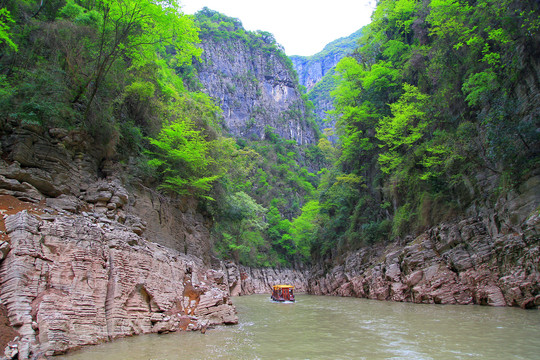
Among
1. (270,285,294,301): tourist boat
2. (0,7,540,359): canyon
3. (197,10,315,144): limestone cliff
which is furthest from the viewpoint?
(197,10,315,144): limestone cliff

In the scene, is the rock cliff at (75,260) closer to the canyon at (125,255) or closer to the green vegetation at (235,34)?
the canyon at (125,255)

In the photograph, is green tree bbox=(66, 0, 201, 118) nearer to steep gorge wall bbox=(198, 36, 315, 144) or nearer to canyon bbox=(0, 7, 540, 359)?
canyon bbox=(0, 7, 540, 359)

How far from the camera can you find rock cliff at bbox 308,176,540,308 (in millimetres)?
12070

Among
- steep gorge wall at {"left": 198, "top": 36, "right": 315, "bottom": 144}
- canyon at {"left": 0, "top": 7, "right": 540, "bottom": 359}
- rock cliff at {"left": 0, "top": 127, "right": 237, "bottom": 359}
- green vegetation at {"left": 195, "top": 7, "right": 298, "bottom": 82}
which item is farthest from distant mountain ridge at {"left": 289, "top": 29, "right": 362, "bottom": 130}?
→ rock cliff at {"left": 0, "top": 127, "right": 237, "bottom": 359}

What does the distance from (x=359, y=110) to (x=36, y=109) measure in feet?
74.0

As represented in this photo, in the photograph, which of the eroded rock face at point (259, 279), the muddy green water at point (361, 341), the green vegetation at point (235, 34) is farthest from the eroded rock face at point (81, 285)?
the green vegetation at point (235, 34)

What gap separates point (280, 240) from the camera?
170 feet

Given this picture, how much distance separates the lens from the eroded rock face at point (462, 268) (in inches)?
472

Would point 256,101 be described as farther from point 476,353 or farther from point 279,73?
point 476,353

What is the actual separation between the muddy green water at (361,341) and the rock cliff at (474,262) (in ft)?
4.91

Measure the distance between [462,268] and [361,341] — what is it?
31.5ft

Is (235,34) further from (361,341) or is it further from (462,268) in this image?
(361,341)

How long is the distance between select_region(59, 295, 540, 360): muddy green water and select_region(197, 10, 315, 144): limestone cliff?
6090 centimetres

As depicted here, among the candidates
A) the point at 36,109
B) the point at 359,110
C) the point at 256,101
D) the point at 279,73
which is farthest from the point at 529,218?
the point at 279,73
